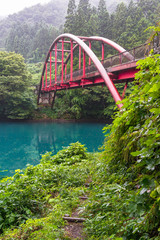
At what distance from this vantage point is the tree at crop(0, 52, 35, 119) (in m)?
23.9

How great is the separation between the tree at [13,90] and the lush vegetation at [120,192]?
72.6 ft

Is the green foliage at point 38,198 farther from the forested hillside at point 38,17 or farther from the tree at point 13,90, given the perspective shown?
the forested hillside at point 38,17

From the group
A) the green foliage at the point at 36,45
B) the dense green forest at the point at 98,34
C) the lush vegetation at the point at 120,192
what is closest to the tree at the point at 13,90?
the dense green forest at the point at 98,34

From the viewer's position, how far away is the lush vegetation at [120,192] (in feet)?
4.14

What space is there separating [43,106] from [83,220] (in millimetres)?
27517

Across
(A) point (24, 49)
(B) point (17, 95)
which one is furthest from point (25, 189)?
(A) point (24, 49)

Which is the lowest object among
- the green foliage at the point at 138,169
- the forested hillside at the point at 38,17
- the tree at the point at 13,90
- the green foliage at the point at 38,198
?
the green foliage at the point at 38,198

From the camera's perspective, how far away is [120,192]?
1874 millimetres

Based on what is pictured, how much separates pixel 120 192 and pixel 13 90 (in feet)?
81.5

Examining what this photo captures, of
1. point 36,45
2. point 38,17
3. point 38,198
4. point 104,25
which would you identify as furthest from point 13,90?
point 38,17

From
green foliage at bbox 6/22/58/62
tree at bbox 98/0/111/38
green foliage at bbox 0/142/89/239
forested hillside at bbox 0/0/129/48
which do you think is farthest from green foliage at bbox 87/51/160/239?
forested hillside at bbox 0/0/129/48

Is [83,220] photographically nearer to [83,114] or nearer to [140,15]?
[83,114]

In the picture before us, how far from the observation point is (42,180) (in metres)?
3.80

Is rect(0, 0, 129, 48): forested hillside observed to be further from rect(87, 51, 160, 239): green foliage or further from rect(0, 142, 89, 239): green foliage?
rect(87, 51, 160, 239): green foliage
